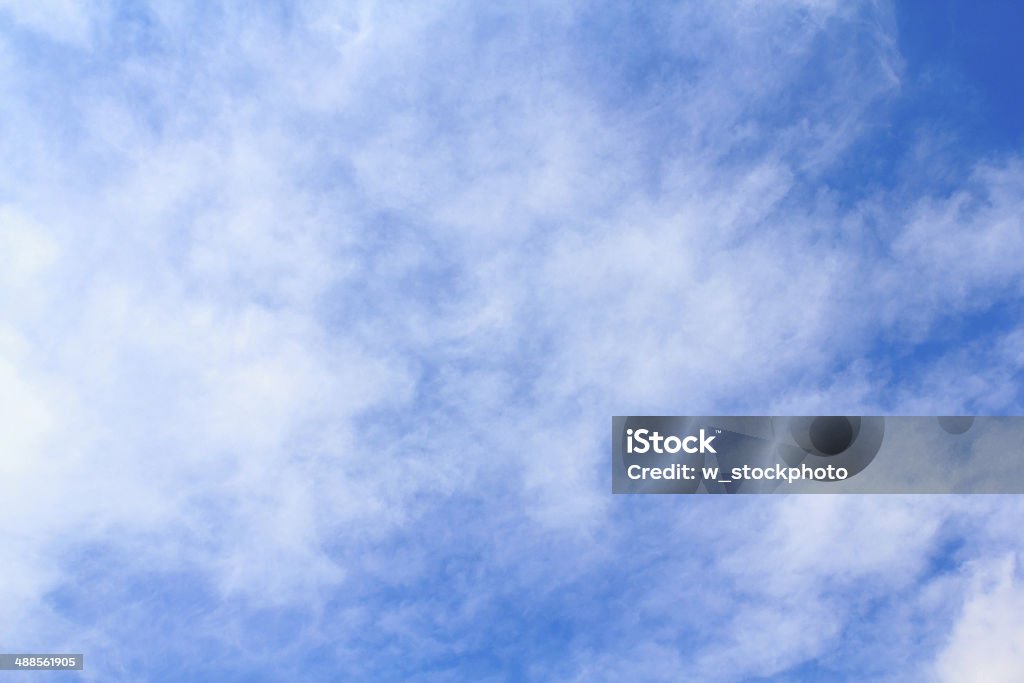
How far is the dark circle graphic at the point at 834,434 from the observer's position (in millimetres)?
41250

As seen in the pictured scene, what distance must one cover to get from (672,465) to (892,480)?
9.12m

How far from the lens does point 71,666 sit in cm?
4062

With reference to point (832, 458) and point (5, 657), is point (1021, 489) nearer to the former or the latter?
point (832, 458)

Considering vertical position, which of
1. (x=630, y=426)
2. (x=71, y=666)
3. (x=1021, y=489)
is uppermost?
(x=630, y=426)

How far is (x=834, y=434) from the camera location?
136 ft

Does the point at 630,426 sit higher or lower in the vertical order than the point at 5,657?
higher

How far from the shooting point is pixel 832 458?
136ft

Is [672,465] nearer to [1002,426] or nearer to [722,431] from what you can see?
[722,431]

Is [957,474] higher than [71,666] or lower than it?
higher

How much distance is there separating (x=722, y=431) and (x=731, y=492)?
8.94ft

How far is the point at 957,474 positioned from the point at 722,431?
979 cm

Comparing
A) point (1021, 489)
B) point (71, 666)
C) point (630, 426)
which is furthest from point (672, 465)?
point (71, 666)

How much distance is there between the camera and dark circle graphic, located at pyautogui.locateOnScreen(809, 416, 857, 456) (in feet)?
135

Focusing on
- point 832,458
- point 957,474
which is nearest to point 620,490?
point 832,458
